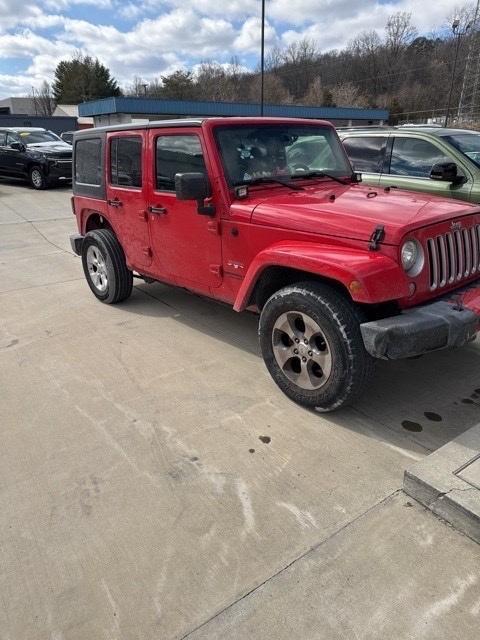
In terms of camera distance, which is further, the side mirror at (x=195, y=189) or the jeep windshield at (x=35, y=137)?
the jeep windshield at (x=35, y=137)

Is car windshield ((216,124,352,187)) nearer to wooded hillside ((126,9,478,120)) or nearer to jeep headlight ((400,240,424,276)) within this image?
jeep headlight ((400,240,424,276))

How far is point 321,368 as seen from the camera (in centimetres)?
311

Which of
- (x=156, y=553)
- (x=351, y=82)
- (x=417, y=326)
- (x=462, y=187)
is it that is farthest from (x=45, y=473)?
(x=351, y=82)

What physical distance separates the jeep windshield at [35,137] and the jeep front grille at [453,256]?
16069 mm

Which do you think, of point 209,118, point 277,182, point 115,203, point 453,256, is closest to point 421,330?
point 453,256

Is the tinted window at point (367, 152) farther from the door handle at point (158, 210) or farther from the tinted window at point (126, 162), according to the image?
the door handle at point (158, 210)

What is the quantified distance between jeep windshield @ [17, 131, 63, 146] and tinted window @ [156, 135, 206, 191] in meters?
14.1

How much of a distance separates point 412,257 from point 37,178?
1508cm

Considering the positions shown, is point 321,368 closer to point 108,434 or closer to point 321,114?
point 108,434

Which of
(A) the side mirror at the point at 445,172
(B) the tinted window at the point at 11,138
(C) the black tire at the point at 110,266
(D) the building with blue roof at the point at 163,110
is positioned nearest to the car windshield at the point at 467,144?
(A) the side mirror at the point at 445,172

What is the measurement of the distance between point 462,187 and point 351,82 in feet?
234

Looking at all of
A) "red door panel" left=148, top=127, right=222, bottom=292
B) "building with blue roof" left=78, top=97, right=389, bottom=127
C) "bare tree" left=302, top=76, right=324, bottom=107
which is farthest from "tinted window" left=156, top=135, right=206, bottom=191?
"bare tree" left=302, top=76, right=324, bottom=107

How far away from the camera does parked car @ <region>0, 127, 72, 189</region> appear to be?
15.0 metres

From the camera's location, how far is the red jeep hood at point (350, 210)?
2889mm
